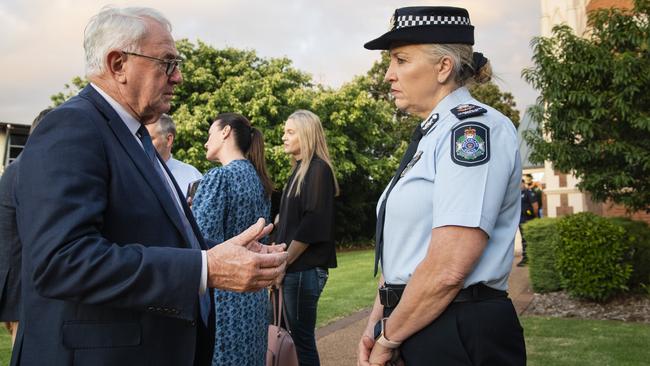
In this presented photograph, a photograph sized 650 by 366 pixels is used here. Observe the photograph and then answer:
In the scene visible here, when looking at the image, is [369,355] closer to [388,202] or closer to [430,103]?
[388,202]

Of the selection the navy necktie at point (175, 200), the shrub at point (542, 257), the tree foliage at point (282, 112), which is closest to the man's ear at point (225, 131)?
the navy necktie at point (175, 200)

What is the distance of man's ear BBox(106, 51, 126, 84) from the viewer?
7.26 feet

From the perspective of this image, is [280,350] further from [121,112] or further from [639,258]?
[639,258]

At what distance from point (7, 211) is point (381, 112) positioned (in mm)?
32301

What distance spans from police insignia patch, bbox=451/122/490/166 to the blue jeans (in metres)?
2.75

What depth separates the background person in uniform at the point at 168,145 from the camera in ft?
17.5

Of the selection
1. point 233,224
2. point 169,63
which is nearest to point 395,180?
point 169,63

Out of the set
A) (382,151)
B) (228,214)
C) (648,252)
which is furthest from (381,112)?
(228,214)

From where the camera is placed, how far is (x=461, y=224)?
224 cm

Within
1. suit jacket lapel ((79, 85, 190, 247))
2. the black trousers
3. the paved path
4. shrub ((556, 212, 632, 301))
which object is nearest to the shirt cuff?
suit jacket lapel ((79, 85, 190, 247))

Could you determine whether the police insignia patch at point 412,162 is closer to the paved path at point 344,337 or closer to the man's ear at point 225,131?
the man's ear at point 225,131

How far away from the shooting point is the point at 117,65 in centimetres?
223

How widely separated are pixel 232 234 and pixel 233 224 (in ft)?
0.20

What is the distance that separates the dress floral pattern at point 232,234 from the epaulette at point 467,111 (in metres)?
1.70
